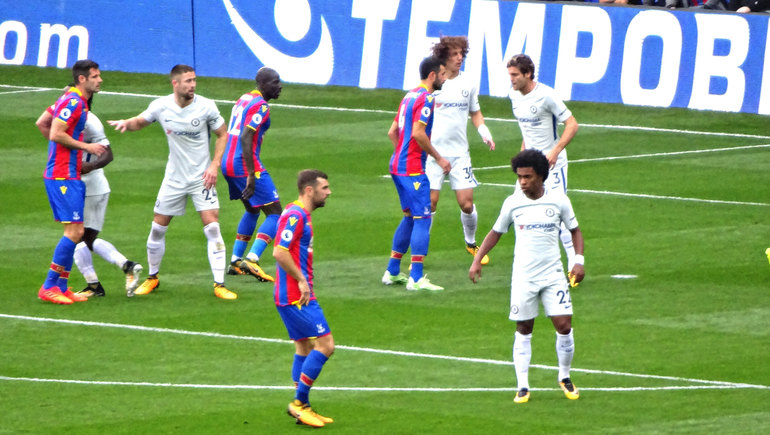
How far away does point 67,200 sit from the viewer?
1491 cm

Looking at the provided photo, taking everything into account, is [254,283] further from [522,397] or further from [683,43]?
[683,43]

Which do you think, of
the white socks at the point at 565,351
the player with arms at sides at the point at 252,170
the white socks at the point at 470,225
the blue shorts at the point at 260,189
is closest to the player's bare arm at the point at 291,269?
the white socks at the point at 565,351

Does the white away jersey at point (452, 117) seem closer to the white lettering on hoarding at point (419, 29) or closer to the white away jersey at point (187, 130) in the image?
the white away jersey at point (187, 130)

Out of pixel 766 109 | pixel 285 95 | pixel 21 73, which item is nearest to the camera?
pixel 766 109

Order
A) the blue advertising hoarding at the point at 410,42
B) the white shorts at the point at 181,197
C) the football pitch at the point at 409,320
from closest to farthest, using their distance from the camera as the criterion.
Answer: the football pitch at the point at 409,320
the white shorts at the point at 181,197
the blue advertising hoarding at the point at 410,42

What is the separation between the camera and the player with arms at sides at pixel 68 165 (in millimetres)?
14789

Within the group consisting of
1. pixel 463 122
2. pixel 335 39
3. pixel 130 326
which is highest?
pixel 335 39

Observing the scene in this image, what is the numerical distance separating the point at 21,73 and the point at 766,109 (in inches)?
628

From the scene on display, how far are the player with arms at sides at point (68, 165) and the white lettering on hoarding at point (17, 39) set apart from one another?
1874 centimetres

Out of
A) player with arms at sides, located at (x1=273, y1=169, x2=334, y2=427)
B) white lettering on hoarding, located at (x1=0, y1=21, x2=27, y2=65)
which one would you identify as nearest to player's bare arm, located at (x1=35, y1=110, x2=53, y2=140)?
player with arms at sides, located at (x1=273, y1=169, x2=334, y2=427)

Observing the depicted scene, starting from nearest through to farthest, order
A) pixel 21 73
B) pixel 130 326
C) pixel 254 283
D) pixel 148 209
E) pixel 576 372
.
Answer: pixel 576 372 < pixel 130 326 < pixel 254 283 < pixel 148 209 < pixel 21 73

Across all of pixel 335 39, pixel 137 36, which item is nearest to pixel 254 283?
pixel 335 39

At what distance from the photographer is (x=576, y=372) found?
12.4 metres

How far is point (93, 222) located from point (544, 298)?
5.78 m
